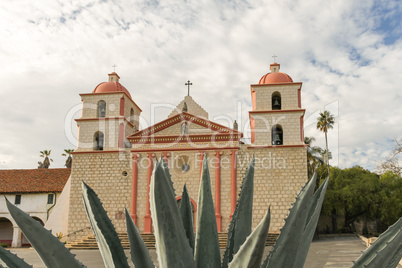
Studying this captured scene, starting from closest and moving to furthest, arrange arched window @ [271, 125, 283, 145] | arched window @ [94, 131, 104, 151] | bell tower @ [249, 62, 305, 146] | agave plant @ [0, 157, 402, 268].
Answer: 1. agave plant @ [0, 157, 402, 268]
2. bell tower @ [249, 62, 305, 146]
3. arched window @ [271, 125, 283, 145]
4. arched window @ [94, 131, 104, 151]

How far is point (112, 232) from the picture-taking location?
173cm

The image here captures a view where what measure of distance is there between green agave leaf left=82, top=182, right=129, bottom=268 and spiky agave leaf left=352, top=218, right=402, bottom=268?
1.00m

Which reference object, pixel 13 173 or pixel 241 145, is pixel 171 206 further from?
pixel 13 173

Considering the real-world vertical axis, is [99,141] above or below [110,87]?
below

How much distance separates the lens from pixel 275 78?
18000mm

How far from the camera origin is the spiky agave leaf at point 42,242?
4.48 ft

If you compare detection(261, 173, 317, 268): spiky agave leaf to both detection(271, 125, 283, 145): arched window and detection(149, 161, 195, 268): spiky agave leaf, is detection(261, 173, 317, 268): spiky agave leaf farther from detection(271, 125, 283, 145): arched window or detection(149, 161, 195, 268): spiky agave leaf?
detection(271, 125, 283, 145): arched window

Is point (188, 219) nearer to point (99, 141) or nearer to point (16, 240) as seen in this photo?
point (99, 141)

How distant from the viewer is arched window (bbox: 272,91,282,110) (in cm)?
1797

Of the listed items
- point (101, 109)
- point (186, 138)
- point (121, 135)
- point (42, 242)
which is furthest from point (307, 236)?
point (101, 109)

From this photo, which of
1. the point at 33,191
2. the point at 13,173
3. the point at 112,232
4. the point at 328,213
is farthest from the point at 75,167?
the point at 112,232

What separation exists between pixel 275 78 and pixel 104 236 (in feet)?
56.1

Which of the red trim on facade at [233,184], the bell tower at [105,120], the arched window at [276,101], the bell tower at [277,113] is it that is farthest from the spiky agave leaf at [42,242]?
the bell tower at [105,120]

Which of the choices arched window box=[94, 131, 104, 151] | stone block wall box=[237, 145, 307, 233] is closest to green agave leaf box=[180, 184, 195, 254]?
stone block wall box=[237, 145, 307, 233]
